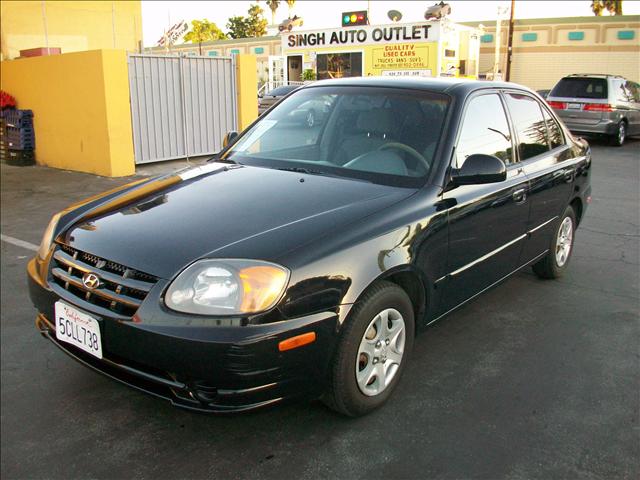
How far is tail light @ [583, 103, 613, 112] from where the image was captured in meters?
14.9

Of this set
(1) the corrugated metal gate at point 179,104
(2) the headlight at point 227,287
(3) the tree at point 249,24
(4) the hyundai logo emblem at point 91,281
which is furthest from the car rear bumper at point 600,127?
(3) the tree at point 249,24

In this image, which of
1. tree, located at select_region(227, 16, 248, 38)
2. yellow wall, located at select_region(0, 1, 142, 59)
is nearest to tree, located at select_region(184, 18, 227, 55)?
tree, located at select_region(227, 16, 248, 38)

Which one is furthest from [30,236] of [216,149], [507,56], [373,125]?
[507,56]

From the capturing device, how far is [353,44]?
2548 centimetres

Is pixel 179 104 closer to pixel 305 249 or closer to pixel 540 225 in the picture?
pixel 540 225

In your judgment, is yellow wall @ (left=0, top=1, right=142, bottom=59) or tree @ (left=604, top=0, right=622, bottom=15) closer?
yellow wall @ (left=0, top=1, right=142, bottom=59)

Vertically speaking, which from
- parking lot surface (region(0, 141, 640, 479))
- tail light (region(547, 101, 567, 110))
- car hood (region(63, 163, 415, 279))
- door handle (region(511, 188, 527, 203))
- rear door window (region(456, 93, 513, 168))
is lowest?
parking lot surface (region(0, 141, 640, 479))

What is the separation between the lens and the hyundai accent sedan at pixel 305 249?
2.50m

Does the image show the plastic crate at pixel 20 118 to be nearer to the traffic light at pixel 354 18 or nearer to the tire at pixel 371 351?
the tire at pixel 371 351

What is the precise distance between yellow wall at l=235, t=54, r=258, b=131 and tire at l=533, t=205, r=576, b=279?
8573 mm

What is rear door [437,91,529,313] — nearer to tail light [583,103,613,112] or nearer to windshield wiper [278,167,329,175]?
windshield wiper [278,167,329,175]

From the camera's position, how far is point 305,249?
2629 millimetres

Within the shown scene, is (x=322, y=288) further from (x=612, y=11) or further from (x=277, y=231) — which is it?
(x=612, y=11)

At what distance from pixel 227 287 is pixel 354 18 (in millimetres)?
25265
